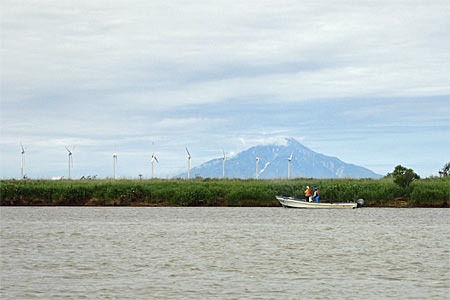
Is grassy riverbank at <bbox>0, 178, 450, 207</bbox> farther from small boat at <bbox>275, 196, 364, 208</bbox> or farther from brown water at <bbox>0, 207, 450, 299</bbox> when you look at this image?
brown water at <bbox>0, 207, 450, 299</bbox>

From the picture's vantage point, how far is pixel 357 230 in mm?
50750

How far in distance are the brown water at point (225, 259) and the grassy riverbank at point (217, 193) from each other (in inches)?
697

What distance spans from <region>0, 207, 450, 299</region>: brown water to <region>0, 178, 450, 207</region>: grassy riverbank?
1771 centimetres

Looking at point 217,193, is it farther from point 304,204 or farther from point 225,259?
point 225,259

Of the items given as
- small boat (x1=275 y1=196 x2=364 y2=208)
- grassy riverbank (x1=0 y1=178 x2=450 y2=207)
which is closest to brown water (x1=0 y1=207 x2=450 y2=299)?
small boat (x1=275 y1=196 x2=364 y2=208)

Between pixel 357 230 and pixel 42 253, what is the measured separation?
24393mm

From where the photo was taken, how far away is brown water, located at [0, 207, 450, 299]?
24.0 meters

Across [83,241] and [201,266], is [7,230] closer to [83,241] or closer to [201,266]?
[83,241]

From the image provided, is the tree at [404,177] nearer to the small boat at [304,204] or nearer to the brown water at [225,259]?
the small boat at [304,204]

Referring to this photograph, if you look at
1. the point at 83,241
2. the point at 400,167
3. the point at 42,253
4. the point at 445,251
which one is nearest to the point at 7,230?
the point at 83,241

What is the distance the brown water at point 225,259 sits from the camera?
24000 millimetres

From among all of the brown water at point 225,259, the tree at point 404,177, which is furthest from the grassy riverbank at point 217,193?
the brown water at point 225,259

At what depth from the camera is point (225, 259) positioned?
32906 mm

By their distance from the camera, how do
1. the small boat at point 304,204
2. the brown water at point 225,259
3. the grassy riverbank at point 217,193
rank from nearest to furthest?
the brown water at point 225,259
the small boat at point 304,204
the grassy riverbank at point 217,193
